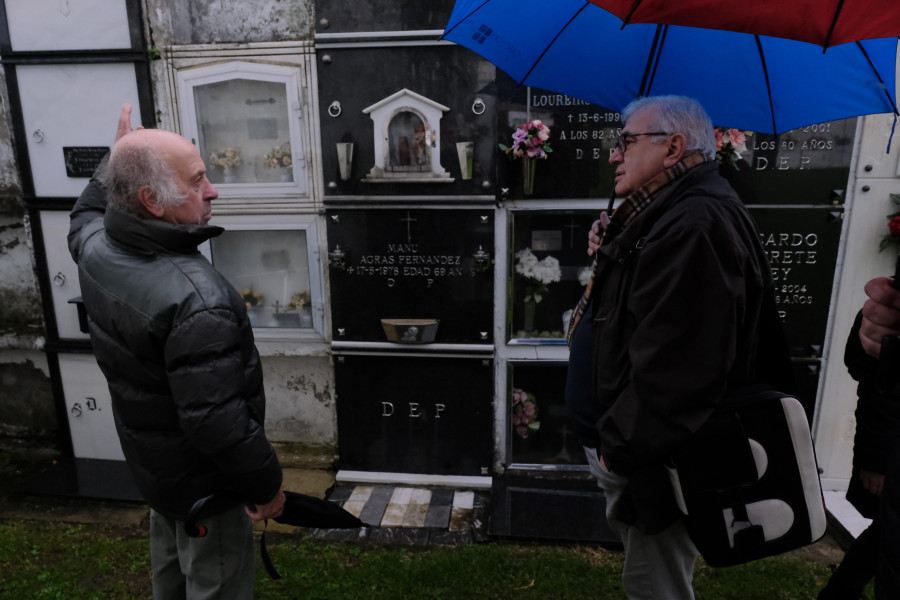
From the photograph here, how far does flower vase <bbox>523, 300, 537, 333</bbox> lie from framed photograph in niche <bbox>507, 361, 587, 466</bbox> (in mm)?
251

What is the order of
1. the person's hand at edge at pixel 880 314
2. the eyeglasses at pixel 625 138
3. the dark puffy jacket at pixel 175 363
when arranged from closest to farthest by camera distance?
the person's hand at edge at pixel 880 314, the dark puffy jacket at pixel 175 363, the eyeglasses at pixel 625 138

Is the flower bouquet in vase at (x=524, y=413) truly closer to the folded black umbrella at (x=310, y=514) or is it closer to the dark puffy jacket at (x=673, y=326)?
the folded black umbrella at (x=310, y=514)

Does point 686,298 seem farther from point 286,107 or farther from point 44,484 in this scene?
point 44,484

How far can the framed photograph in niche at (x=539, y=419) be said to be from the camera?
414cm

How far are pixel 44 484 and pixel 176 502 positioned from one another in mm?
2678

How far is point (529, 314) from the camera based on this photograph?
4098mm

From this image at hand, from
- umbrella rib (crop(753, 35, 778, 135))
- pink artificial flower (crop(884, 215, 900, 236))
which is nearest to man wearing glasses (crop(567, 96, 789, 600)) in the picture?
umbrella rib (crop(753, 35, 778, 135))

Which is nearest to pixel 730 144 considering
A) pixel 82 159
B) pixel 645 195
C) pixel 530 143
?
pixel 530 143

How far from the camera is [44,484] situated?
3.98 meters

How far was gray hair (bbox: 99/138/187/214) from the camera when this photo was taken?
1972 mm

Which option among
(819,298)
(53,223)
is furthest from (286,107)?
(819,298)

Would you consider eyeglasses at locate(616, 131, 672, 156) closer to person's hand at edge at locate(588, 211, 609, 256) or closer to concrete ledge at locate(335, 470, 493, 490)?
person's hand at edge at locate(588, 211, 609, 256)

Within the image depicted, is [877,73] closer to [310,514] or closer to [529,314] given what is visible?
[529,314]

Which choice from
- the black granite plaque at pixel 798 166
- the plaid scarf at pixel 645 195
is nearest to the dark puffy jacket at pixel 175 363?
the plaid scarf at pixel 645 195
